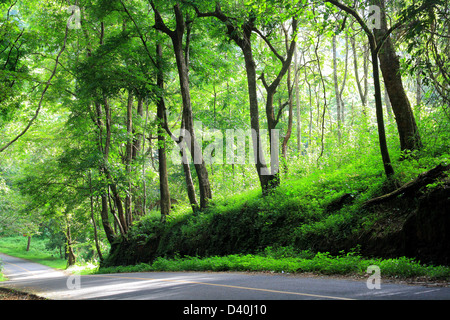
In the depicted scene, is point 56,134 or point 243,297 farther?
point 56,134

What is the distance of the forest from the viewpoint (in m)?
10.0

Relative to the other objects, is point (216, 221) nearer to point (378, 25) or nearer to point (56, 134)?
point (378, 25)

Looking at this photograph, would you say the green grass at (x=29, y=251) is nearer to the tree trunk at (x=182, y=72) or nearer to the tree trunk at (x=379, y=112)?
the tree trunk at (x=182, y=72)

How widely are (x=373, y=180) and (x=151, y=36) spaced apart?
14.0 meters

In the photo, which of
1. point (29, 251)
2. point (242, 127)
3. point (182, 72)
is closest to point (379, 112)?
point (182, 72)

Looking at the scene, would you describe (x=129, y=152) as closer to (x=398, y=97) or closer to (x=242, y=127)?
(x=242, y=127)

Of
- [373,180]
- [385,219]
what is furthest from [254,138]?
[385,219]

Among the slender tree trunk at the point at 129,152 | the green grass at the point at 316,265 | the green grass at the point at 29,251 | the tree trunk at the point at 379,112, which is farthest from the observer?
the green grass at the point at 29,251

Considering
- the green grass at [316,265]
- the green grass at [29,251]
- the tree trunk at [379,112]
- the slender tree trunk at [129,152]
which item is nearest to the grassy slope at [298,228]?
the green grass at [316,265]

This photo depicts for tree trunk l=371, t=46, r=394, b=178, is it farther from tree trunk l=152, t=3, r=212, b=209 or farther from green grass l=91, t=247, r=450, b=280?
tree trunk l=152, t=3, r=212, b=209

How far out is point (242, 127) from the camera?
3031cm

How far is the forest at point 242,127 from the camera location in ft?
32.9

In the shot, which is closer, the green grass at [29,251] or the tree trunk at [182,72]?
the tree trunk at [182,72]
